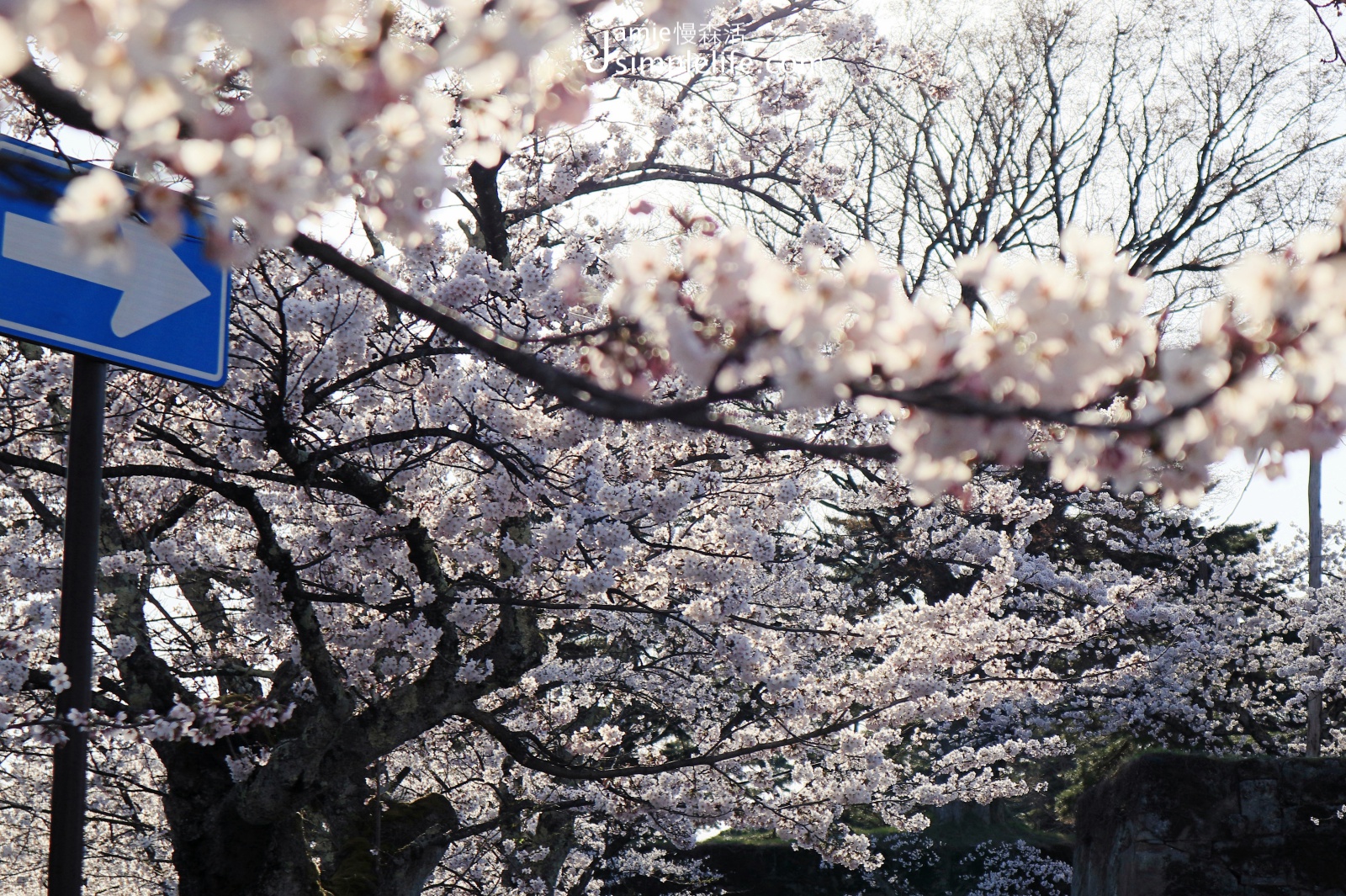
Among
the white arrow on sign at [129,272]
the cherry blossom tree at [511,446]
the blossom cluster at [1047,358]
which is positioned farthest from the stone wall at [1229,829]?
the white arrow on sign at [129,272]

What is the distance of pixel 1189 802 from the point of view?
28.8ft

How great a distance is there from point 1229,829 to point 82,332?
9.00m

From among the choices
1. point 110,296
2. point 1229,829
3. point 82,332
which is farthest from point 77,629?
point 1229,829

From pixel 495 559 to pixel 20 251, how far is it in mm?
4171

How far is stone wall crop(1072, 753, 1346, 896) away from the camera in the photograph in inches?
336

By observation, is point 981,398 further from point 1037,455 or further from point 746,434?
point 1037,455

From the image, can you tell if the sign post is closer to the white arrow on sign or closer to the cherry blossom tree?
the white arrow on sign

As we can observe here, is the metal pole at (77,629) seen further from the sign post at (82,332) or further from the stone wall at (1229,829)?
the stone wall at (1229,829)

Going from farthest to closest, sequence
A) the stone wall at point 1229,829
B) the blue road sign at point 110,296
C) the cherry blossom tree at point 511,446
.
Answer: the stone wall at point 1229,829, the blue road sign at point 110,296, the cherry blossom tree at point 511,446

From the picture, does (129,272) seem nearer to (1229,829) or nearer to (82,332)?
(82,332)

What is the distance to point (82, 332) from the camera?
2.37 metres

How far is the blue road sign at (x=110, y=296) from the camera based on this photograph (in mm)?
2301

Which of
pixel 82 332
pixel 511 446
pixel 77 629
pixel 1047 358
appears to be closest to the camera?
pixel 1047 358

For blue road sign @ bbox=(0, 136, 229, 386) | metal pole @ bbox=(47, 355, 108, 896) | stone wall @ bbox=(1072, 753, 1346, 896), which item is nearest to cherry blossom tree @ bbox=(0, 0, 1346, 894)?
blue road sign @ bbox=(0, 136, 229, 386)
